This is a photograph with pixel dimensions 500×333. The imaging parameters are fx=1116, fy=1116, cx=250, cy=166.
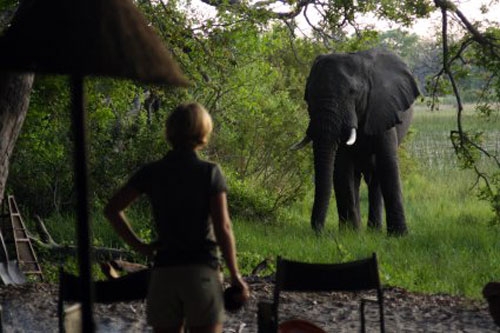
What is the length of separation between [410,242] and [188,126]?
360 inches

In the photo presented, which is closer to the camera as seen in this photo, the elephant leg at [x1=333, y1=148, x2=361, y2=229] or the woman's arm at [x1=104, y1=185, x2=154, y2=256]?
the woman's arm at [x1=104, y1=185, x2=154, y2=256]

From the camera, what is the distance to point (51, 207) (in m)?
17.3

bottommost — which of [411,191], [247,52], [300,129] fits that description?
[411,191]

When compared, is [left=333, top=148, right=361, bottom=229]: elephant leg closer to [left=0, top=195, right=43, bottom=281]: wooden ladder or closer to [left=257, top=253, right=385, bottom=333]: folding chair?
[left=0, top=195, right=43, bottom=281]: wooden ladder

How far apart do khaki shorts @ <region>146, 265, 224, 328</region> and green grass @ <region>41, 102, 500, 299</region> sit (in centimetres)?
553

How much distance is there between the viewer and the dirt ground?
30.1 feet

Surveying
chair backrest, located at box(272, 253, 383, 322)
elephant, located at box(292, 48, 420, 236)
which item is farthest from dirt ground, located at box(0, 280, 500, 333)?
elephant, located at box(292, 48, 420, 236)

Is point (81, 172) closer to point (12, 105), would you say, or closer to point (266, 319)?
point (266, 319)

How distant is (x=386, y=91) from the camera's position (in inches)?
641

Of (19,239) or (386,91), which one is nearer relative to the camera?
(19,239)

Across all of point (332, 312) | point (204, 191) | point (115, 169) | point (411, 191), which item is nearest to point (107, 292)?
point (204, 191)

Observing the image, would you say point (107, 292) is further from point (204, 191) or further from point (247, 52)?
point (247, 52)

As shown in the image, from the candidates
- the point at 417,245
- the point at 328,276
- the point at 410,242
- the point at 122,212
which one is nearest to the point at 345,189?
the point at 410,242

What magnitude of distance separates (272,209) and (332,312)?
308 inches
